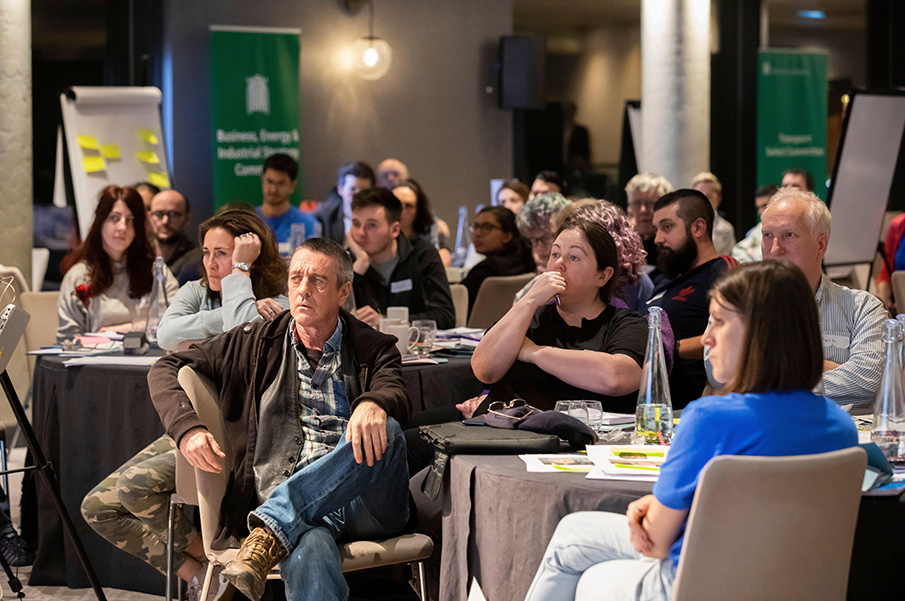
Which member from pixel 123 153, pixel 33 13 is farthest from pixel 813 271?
pixel 33 13

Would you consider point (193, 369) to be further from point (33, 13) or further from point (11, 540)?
point (33, 13)

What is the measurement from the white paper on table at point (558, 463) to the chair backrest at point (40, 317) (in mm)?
3345

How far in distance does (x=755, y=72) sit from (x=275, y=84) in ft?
Answer: 16.4

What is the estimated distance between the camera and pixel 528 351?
318cm

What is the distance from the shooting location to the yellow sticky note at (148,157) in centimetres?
814

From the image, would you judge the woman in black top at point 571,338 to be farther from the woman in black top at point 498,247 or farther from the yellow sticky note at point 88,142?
the yellow sticky note at point 88,142

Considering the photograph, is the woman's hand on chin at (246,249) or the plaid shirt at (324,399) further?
the woman's hand on chin at (246,249)

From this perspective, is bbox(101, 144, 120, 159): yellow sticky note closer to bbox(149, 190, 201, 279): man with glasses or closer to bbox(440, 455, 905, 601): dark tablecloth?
bbox(149, 190, 201, 279): man with glasses

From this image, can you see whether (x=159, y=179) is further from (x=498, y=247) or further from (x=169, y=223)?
(x=498, y=247)

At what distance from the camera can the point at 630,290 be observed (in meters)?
4.57

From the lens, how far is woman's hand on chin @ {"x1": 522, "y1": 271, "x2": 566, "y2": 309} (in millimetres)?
3152

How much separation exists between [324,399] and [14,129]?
161 inches

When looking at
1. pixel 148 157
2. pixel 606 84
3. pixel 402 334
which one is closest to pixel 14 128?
pixel 148 157

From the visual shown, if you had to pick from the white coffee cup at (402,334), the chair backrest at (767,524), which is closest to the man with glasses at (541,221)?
the white coffee cup at (402,334)
